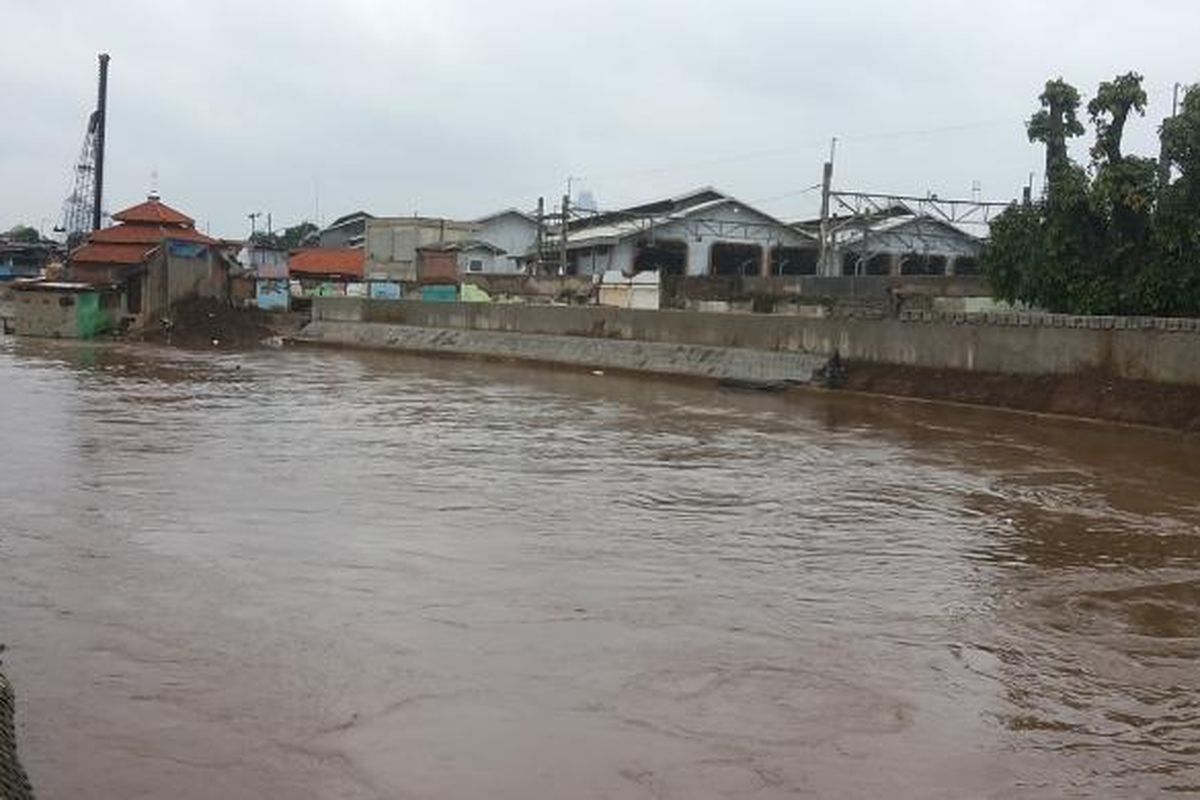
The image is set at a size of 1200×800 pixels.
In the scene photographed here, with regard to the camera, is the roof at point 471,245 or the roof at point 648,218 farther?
the roof at point 471,245

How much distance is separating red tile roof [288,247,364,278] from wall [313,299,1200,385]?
78.0ft

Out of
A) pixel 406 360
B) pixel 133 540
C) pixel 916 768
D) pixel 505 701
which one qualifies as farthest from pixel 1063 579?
pixel 406 360

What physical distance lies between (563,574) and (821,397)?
59.3ft

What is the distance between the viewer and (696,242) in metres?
52.0

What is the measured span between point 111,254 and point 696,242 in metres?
24.3

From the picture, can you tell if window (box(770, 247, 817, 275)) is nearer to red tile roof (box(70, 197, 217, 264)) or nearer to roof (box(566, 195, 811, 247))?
roof (box(566, 195, 811, 247))

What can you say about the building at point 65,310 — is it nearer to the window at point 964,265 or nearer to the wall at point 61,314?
the wall at point 61,314

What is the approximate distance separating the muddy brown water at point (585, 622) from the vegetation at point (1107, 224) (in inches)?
296

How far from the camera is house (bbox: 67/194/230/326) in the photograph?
4369cm

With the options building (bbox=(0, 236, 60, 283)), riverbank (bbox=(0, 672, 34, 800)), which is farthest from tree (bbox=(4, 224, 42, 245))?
riverbank (bbox=(0, 672, 34, 800))

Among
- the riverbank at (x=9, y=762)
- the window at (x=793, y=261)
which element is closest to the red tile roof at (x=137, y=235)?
the window at (x=793, y=261)

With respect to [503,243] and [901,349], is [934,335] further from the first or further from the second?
[503,243]

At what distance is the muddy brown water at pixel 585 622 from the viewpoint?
5242 millimetres

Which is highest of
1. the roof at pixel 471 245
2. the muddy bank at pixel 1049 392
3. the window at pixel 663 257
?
the roof at pixel 471 245
